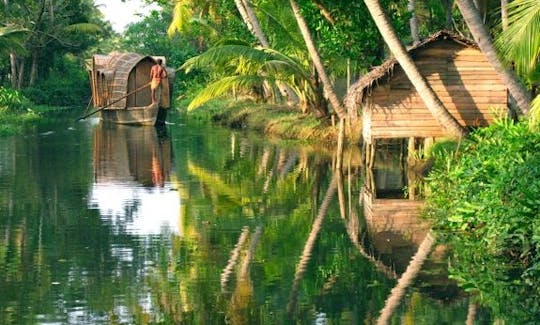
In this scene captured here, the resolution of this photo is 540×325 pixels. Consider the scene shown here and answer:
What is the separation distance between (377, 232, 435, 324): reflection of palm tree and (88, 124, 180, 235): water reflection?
3.44m

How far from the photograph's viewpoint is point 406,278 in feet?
38.7

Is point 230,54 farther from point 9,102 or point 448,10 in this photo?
point 9,102

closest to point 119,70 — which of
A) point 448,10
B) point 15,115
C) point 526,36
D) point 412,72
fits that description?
point 15,115

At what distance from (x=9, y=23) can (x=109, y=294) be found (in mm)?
45122

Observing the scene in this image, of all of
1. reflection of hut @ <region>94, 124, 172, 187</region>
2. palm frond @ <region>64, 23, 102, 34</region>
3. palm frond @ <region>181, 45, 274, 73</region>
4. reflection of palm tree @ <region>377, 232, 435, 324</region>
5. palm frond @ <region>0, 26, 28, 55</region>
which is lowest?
reflection of palm tree @ <region>377, 232, 435, 324</region>

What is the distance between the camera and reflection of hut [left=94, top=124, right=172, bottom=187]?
921 inches

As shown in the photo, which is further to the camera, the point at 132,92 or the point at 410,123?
the point at 132,92

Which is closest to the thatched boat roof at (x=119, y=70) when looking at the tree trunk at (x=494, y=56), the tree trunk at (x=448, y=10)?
the tree trunk at (x=448, y=10)

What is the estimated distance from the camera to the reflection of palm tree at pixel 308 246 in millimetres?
10891

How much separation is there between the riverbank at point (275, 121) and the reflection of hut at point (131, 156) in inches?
128

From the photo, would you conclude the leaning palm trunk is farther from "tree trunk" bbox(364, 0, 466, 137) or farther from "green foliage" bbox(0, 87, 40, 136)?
"tree trunk" bbox(364, 0, 466, 137)

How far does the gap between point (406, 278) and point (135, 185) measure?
10.6 meters

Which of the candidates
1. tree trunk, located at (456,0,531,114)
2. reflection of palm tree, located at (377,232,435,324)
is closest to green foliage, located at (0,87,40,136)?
tree trunk, located at (456,0,531,114)

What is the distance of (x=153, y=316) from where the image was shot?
9922mm
